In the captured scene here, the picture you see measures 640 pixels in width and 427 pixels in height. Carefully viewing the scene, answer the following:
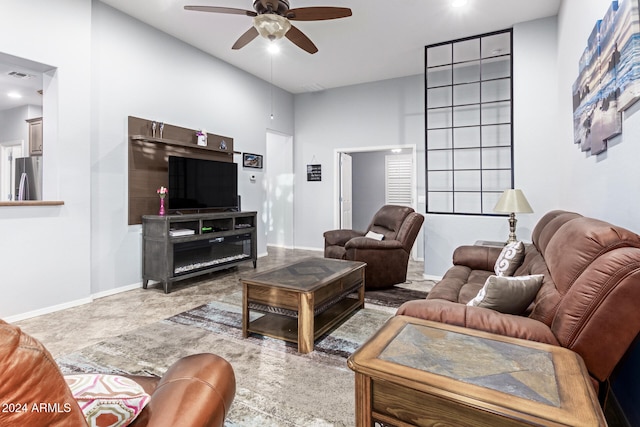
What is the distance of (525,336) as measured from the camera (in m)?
1.30

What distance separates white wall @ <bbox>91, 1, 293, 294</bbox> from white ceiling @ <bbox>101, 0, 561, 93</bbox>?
234 millimetres

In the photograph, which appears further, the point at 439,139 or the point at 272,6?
the point at 439,139

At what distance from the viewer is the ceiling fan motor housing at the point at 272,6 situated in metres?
2.85

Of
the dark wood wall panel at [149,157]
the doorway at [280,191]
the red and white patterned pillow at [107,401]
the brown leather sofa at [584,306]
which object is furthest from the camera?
the doorway at [280,191]

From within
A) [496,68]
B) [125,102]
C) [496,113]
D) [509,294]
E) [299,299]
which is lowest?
[299,299]

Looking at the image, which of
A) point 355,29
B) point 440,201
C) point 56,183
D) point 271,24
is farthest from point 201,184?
point 440,201

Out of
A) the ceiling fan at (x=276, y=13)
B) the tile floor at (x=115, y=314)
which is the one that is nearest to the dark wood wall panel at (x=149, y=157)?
the tile floor at (x=115, y=314)

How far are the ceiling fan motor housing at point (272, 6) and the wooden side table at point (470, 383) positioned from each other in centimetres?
286

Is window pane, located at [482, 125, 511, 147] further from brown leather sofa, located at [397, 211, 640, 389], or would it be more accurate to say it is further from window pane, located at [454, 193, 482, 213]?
brown leather sofa, located at [397, 211, 640, 389]

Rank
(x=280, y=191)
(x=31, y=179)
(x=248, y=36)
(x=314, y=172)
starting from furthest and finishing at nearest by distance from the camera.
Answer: (x=280, y=191) < (x=314, y=172) < (x=31, y=179) < (x=248, y=36)

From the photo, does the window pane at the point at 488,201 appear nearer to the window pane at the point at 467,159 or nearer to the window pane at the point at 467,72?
the window pane at the point at 467,159

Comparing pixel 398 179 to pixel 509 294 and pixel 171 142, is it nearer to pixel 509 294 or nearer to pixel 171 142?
pixel 171 142

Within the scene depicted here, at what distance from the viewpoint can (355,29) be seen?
421 centimetres

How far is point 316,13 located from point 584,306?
302cm
